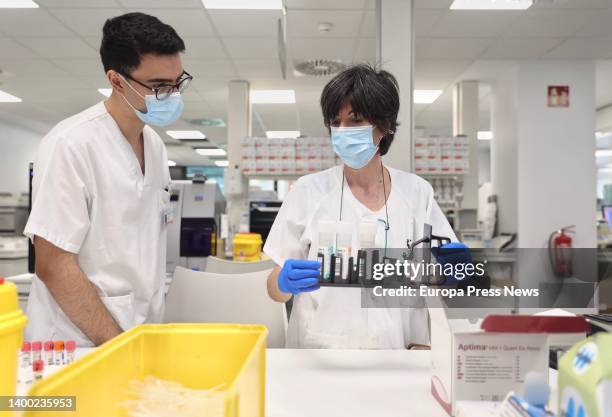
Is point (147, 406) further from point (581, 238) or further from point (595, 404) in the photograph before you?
point (581, 238)

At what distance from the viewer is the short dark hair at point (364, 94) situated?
54.7 inches

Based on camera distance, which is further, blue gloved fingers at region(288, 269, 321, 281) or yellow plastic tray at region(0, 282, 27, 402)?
blue gloved fingers at region(288, 269, 321, 281)

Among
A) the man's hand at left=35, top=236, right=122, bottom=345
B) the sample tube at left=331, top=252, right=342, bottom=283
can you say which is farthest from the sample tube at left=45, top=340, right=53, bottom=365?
the sample tube at left=331, top=252, right=342, bottom=283

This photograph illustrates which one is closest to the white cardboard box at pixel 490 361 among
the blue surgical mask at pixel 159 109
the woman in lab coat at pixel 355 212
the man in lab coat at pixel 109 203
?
the woman in lab coat at pixel 355 212

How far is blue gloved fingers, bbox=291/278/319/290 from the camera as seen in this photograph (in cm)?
116

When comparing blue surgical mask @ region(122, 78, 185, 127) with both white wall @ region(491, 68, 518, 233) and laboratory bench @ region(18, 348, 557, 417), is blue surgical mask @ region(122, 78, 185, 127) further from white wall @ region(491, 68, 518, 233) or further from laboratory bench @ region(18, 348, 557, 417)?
white wall @ region(491, 68, 518, 233)

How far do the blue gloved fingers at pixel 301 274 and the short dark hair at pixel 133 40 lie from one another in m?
0.85

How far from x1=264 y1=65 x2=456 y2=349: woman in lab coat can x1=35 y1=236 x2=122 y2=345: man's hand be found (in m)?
0.53

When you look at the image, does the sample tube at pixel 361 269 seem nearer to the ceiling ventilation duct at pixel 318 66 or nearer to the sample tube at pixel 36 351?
the sample tube at pixel 36 351

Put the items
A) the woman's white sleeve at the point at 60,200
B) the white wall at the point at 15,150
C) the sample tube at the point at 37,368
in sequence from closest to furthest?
the sample tube at the point at 37,368, the woman's white sleeve at the point at 60,200, the white wall at the point at 15,150

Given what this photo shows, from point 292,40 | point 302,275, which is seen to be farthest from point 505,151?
point 302,275

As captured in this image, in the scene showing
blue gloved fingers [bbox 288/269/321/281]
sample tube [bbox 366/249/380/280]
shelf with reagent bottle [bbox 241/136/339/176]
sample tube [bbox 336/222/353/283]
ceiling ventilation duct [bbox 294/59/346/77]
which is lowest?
blue gloved fingers [bbox 288/269/321/281]

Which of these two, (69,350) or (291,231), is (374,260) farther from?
(69,350)

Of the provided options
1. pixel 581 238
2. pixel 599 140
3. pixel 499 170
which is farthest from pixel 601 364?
pixel 599 140
